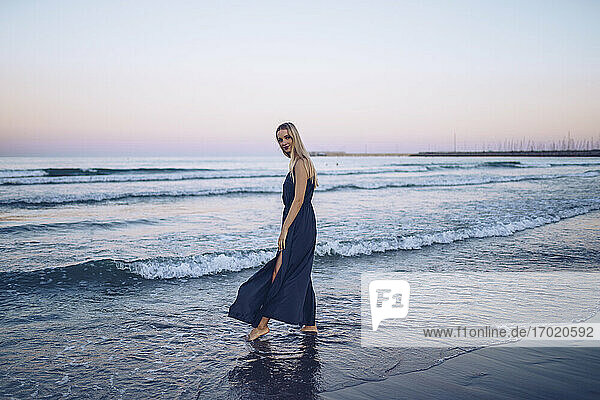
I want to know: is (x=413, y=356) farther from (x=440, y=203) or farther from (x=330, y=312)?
(x=440, y=203)

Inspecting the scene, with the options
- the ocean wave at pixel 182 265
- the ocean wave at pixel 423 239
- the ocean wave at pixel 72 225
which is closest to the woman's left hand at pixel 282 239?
the ocean wave at pixel 182 265

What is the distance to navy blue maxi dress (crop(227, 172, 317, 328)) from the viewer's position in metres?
4.50

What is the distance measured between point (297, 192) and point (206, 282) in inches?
128

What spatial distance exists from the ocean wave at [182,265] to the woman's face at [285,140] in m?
3.77

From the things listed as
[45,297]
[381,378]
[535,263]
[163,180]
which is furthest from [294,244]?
[163,180]

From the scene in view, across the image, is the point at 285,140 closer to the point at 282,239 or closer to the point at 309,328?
the point at 282,239

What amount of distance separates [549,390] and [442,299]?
99.8 inches

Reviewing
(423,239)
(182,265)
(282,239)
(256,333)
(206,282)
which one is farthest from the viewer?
(423,239)

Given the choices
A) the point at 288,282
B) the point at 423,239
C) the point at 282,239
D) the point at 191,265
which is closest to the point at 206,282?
the point at 191,265

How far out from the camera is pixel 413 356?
432 cm

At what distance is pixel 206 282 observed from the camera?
7.11 meters

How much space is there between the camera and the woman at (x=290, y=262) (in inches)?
173

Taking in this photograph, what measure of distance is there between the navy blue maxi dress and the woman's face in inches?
9.2

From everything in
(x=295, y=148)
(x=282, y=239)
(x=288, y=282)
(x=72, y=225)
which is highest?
(x=295, y=148)
